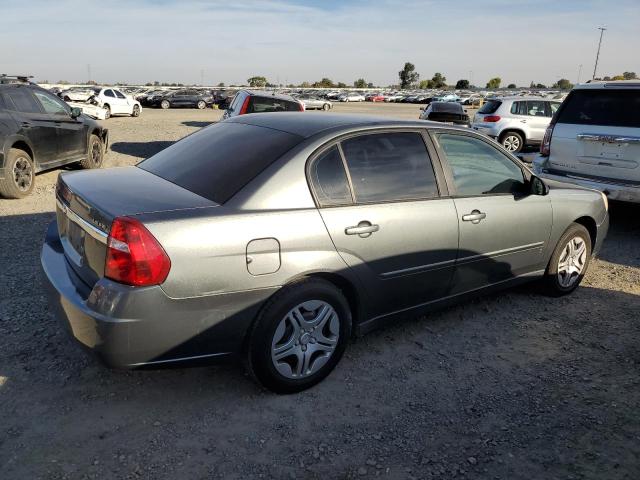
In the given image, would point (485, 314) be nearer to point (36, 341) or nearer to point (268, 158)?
point (268, 158)

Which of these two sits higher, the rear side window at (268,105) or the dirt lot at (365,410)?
the rear side window at (268,105)

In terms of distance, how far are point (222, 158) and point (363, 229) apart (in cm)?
101

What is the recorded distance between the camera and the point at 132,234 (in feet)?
8.50

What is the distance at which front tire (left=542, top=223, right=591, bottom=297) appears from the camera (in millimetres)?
4707

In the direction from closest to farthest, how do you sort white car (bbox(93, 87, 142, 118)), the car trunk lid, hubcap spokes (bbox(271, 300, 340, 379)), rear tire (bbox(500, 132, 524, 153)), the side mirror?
the car trunk lid < hubcap spokes (bbox(271, 300, 340, 379)) < the side mirror < rear tire (bbox(500, 132, 524, 153)) < white car (bbox(93, 87, 142, 118))

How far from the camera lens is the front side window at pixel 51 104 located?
28.3 ft

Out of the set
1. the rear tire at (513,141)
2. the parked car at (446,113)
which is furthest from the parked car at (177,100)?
the rear tire at (513,141)

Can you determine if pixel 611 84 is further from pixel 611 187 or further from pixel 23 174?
pixel 23 174

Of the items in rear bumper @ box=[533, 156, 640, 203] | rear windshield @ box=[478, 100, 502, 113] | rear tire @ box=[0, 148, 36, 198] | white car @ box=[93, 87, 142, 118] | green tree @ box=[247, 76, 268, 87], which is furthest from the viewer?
green tree @ box=[247, 76, 268, 87]

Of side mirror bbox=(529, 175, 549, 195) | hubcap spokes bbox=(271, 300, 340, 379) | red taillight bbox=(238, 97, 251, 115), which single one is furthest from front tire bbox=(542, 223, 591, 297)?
red taillight bbox=(238, 97, 251, 115)

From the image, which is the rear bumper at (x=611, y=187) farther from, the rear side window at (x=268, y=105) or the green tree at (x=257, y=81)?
the green tree at (x=257, y=81)

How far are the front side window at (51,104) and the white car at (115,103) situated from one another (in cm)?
1696

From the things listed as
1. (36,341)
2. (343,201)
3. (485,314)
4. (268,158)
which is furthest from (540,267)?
(36,341)

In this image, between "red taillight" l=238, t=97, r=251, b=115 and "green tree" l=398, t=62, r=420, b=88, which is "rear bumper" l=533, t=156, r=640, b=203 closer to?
"red taillight" l=238, t=97, r=251, b=115
